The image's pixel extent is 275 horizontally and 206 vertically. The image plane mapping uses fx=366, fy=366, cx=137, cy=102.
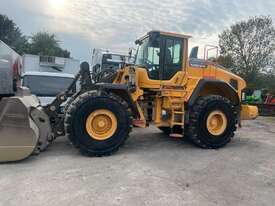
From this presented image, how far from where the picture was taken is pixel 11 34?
141 ft

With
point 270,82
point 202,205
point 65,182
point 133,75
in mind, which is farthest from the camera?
point 270,82

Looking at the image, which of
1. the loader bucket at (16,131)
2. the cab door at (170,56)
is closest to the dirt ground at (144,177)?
the loader bucket at (16,131)

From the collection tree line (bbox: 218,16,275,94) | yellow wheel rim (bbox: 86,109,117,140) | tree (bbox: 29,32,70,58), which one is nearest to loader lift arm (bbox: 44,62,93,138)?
yellow wheel rim (bbox: 86,109,117,140)

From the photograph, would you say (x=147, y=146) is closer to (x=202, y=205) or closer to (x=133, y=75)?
(x=133, y=75)

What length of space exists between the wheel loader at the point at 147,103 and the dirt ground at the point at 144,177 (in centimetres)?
38

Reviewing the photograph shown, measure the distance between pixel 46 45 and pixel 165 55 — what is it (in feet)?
155

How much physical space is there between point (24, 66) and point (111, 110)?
25.5 ft

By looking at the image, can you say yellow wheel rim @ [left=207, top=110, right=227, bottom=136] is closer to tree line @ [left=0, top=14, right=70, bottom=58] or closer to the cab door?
the cab door

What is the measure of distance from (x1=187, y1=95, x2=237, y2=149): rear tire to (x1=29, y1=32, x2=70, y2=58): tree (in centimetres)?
4375

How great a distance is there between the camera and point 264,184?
550 centimetres

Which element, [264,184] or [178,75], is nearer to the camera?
[264,184]

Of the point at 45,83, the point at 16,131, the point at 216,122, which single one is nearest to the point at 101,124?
the point at 16,131

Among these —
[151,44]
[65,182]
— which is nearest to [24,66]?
[151,44]

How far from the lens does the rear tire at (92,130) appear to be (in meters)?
6.98
